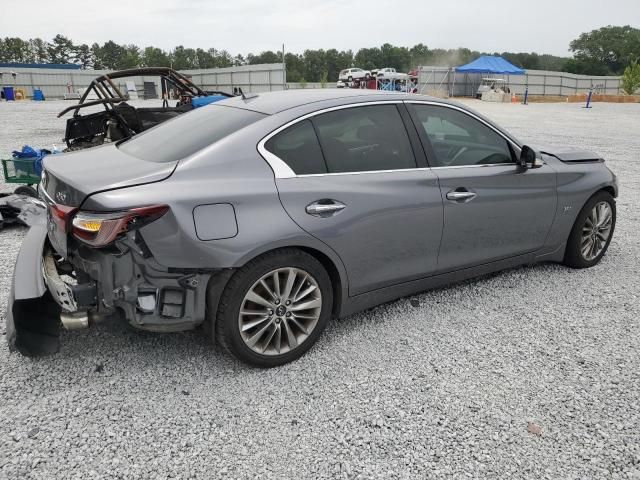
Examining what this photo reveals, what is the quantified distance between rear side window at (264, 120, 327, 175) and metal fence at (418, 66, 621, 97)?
134ft

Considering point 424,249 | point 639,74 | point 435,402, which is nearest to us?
point 435,402

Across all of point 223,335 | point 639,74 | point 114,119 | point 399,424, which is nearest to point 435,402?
point 399,424

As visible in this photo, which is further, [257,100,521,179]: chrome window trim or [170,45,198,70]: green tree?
[170,45,198,70]: green tree

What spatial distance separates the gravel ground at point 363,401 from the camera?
7.93 feet

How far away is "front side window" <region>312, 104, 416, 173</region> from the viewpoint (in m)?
3.30

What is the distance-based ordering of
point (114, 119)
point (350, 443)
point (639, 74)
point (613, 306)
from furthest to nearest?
1. point (639, 74)
2. point (114, 119)
3. point (613, 306)
4. point (350, 443)

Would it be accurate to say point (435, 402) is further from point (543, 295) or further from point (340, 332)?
point (543, 295)

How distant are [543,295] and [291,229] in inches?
94.6

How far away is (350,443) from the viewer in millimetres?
2545

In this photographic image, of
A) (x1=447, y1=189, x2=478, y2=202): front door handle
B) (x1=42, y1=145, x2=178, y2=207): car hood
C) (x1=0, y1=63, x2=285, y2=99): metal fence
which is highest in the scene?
(x1=0, y1=63, x2=285, y2=99): metal fence

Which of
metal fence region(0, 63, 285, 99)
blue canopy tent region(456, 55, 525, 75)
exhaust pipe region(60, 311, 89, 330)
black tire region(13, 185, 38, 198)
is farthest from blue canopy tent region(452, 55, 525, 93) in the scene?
exhaust pipe region(60, 311, 89, 330)

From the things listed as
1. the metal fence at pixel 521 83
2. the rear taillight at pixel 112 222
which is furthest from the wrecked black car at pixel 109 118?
the metal fence at pixel 521 83

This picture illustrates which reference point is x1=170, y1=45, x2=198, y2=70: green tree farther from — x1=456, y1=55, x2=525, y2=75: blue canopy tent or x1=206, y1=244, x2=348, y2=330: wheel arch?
x1=206, y1=244, x2=348, y2=330: wheel arch

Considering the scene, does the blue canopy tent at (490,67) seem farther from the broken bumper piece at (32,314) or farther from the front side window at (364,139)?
the broken bumper piece at (32,314)
